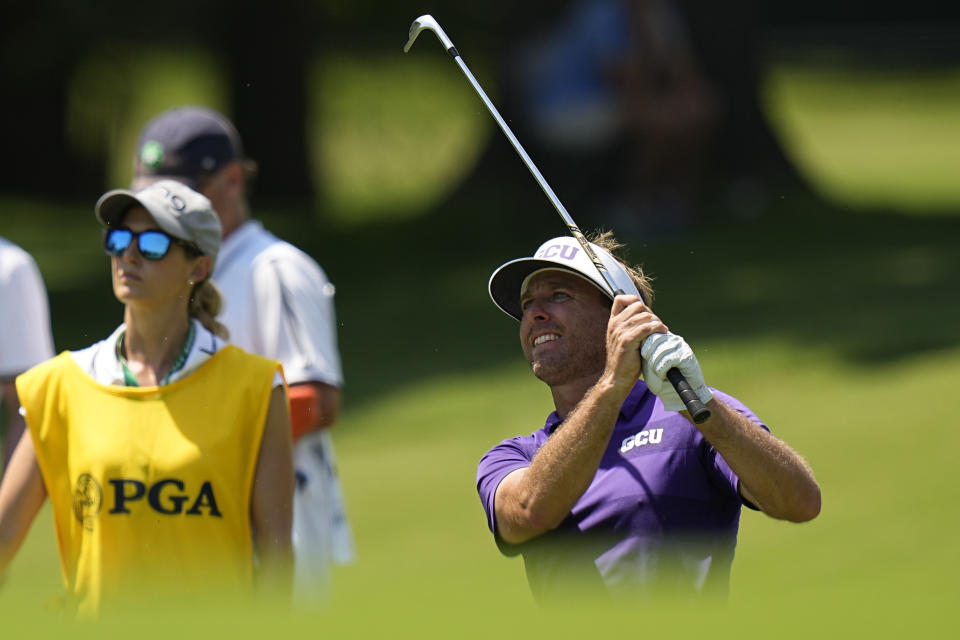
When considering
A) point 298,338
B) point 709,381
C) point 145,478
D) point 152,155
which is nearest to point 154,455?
point 145,478

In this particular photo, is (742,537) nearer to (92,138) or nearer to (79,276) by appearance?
(79,276)

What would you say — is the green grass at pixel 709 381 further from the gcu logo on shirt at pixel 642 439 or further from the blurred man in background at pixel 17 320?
the blurred man in background at pixel 17 320

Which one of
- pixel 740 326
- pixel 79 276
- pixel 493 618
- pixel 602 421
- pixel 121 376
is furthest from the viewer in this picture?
pixel 79 276

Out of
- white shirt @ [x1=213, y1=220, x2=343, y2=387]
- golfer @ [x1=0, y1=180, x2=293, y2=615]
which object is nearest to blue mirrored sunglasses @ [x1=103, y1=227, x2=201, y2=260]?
golfer @ [x1=0, y1=180, x2=293, y2=615]

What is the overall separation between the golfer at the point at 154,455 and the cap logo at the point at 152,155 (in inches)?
36.7

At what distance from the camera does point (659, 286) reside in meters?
13.9

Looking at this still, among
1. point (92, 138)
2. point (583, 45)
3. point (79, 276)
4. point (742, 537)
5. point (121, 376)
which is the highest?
point (92, 138)

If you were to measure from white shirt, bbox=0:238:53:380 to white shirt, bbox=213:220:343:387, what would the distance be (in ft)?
2.19

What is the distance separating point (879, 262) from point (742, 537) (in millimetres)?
6308

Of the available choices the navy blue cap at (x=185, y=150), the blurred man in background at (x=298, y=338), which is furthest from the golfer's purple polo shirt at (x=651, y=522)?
the navy blue cap at (x=185, y=150)

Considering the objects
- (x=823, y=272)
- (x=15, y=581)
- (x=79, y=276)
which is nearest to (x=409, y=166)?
(x=79, y=276)

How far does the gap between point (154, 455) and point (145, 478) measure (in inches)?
2.4

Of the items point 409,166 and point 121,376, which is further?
point 409,166

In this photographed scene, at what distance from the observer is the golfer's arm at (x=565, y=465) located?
363 cm
